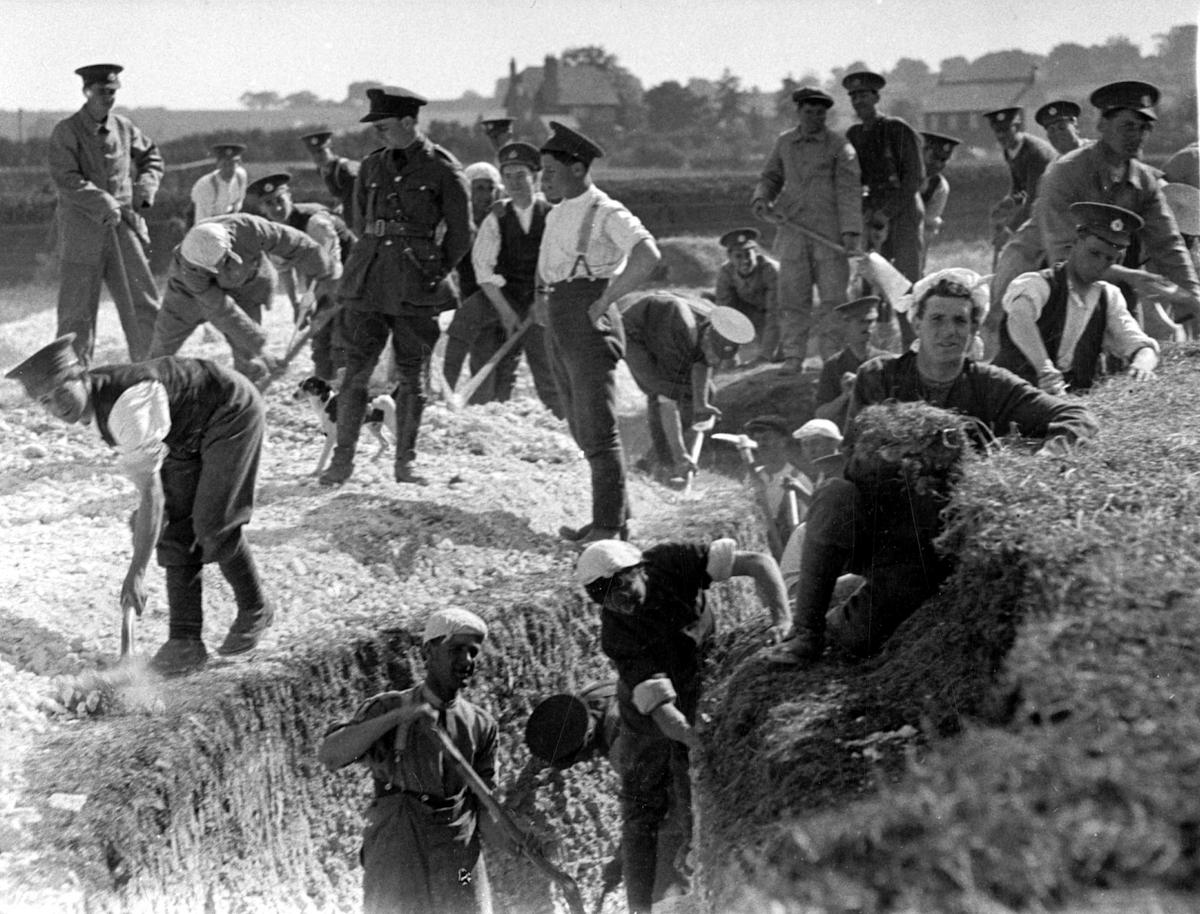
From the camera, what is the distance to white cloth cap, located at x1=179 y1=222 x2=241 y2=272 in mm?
8031

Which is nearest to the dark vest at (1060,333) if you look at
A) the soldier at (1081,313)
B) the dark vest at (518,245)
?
the soldier at (1081,313)

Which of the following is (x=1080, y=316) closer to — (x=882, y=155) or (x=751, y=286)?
(x=882, y=155)

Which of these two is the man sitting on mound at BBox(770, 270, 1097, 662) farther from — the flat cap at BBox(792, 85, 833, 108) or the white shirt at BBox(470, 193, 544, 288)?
the flat cap at BBox(792, 85, 833, 108)

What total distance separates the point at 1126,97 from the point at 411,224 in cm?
354

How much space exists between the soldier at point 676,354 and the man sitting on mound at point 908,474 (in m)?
4.20

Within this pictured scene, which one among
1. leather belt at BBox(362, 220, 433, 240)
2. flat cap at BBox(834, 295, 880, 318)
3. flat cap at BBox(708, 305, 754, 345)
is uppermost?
leather belt at BBox(362, 220, 433, 240)

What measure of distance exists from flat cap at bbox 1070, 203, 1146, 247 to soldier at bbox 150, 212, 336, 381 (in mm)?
4148

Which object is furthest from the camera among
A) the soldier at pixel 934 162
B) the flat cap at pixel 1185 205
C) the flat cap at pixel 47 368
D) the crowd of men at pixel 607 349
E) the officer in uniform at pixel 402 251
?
the soldier at pixel 934 162

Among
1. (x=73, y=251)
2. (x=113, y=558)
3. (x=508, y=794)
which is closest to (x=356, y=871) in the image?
(x=508, y=794)

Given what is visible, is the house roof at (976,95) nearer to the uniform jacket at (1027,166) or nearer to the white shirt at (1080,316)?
the uniform jacket at (1027,166)

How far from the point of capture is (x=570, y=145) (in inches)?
285

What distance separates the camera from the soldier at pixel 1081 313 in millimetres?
6422

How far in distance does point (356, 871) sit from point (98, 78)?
492 centimetres

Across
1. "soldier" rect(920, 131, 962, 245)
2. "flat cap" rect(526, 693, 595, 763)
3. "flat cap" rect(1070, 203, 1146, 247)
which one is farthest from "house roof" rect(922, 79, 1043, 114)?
"flat cap" rect(526, 693, 595, 763)
